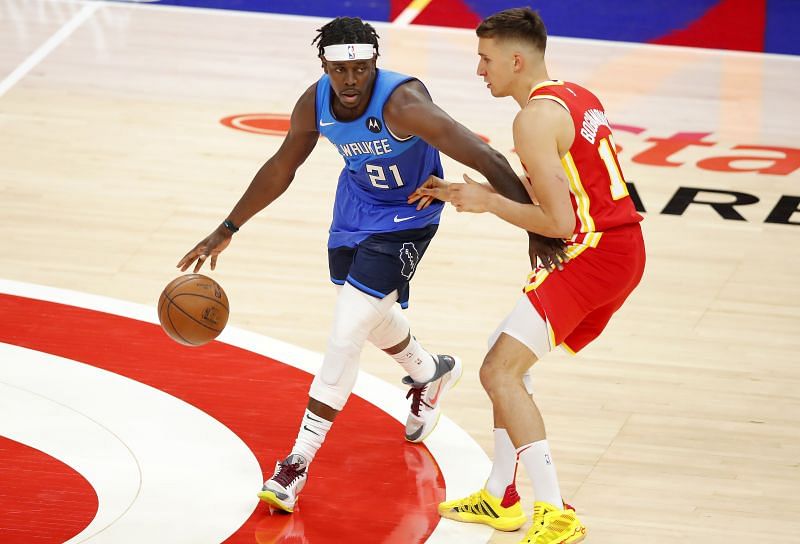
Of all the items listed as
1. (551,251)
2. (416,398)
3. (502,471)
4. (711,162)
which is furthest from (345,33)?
(711,162)

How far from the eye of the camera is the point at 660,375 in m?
6.63

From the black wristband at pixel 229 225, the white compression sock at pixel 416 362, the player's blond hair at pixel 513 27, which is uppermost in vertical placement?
the player's blond hair at pixel 513 27

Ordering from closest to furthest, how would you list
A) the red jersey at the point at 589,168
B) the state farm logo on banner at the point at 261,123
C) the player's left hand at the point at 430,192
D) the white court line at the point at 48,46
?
the red jersey at the point at 589,168
the player's left hand at the point at 430,192
the state farm logo on banner at the point at 261,123
the white court line at the point at 48,46

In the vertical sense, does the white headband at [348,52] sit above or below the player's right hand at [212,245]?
above

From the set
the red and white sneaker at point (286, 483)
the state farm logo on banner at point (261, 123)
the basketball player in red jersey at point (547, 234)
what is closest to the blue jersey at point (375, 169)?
the basketball player in red jersey at point (547, 234)

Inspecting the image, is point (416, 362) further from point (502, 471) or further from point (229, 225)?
point (229, 225)

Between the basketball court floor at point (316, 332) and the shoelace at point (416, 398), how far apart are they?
0.18 meters

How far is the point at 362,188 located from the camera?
5406mm

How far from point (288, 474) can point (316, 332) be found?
6.47 feet

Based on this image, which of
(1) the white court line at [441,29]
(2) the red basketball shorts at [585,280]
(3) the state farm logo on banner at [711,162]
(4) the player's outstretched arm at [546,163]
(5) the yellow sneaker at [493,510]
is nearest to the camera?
(4) the player's outstretched arm at [546,163]

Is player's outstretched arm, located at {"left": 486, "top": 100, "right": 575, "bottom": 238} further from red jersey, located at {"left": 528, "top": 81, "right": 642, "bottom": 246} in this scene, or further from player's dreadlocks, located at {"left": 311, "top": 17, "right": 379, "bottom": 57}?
player's dreadlocks, located at {"left": 311, "top": 17, "right": 379, "bottom": 57}

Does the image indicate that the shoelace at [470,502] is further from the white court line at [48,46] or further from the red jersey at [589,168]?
the white court line at [48,46]

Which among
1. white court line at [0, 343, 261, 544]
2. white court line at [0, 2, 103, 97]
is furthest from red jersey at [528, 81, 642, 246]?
white court line at [0, 2, 103, 97]

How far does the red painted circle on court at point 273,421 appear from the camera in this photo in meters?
5.06
